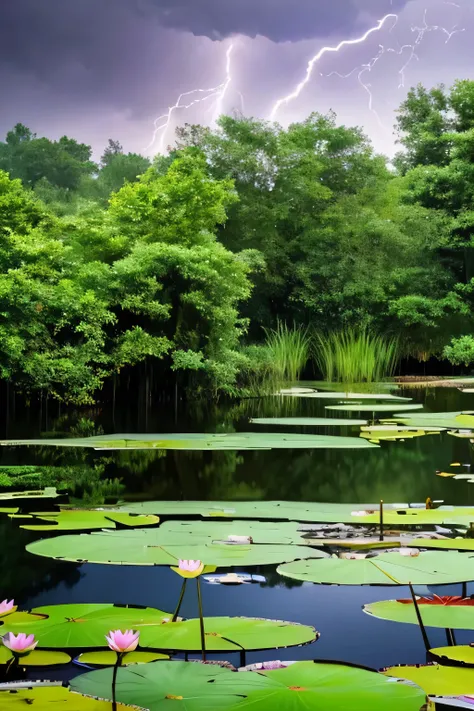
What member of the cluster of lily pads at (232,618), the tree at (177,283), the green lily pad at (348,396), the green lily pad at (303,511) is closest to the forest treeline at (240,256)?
the tree at (177,283)

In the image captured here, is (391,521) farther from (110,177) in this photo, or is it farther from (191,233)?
(110,177)

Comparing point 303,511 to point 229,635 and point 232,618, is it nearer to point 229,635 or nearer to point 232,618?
point 232,618

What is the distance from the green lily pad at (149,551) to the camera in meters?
2.59

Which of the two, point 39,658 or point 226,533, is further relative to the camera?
point 226,533

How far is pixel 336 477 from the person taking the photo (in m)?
4.76

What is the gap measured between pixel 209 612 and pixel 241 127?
16868 millimetres

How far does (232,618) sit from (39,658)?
1.50 feet

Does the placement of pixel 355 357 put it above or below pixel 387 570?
above

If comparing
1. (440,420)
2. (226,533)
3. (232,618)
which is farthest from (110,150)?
(232,618)

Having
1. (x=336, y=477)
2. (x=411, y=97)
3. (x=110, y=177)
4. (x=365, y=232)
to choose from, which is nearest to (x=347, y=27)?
(x=110, y=177)

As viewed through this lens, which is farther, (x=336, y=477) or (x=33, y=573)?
(x=336, y=477)

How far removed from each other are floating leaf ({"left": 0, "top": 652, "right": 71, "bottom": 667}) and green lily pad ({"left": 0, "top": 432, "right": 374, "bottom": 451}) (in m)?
3.83

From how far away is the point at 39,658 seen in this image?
182 centimetres

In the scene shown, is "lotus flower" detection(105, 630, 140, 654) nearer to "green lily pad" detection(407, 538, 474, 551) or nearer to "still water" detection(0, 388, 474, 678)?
"still water" detection(0, 388, 474, 678)
